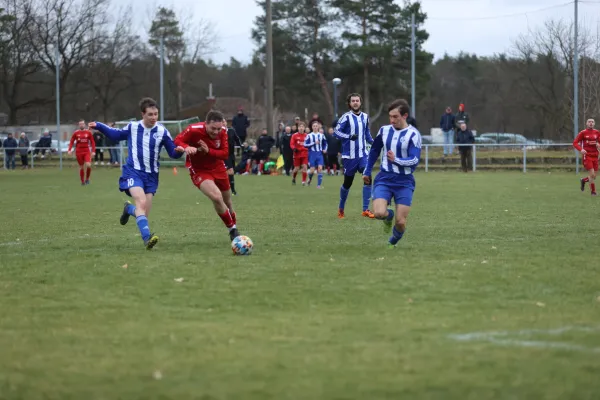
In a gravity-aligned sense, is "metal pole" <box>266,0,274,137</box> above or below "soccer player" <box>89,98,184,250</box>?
above

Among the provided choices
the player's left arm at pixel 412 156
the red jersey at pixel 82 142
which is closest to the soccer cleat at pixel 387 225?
the player's left arm at pixel 412 156

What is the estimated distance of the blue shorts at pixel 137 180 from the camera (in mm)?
10961

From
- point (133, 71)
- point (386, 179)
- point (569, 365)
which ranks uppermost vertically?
point (133, 71)

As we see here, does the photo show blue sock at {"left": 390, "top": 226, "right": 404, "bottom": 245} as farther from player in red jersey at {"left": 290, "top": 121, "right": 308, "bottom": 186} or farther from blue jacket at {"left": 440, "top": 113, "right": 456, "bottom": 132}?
blue jacket at {"left": 440, "top": 113, "right": 456, "bottom": 132}

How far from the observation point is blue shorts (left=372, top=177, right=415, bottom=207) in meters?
10.6

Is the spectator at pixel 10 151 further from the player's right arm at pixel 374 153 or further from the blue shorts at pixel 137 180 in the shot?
the player's right arm at pixel 374 153

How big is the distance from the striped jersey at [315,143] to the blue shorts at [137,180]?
14.2m

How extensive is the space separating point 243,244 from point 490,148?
97.1 ft

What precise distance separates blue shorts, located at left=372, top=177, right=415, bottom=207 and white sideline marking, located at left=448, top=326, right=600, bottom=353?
4.64m

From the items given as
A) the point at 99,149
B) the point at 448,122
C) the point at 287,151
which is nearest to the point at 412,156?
the point at 287,151

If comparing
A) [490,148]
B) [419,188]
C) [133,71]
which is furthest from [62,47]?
[419,188]

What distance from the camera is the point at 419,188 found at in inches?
982

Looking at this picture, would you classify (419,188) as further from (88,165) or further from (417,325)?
(417,325)

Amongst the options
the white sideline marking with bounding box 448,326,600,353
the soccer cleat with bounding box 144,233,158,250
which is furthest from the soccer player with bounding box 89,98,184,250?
the white sideline marking with bounding box 448,326,600,353
